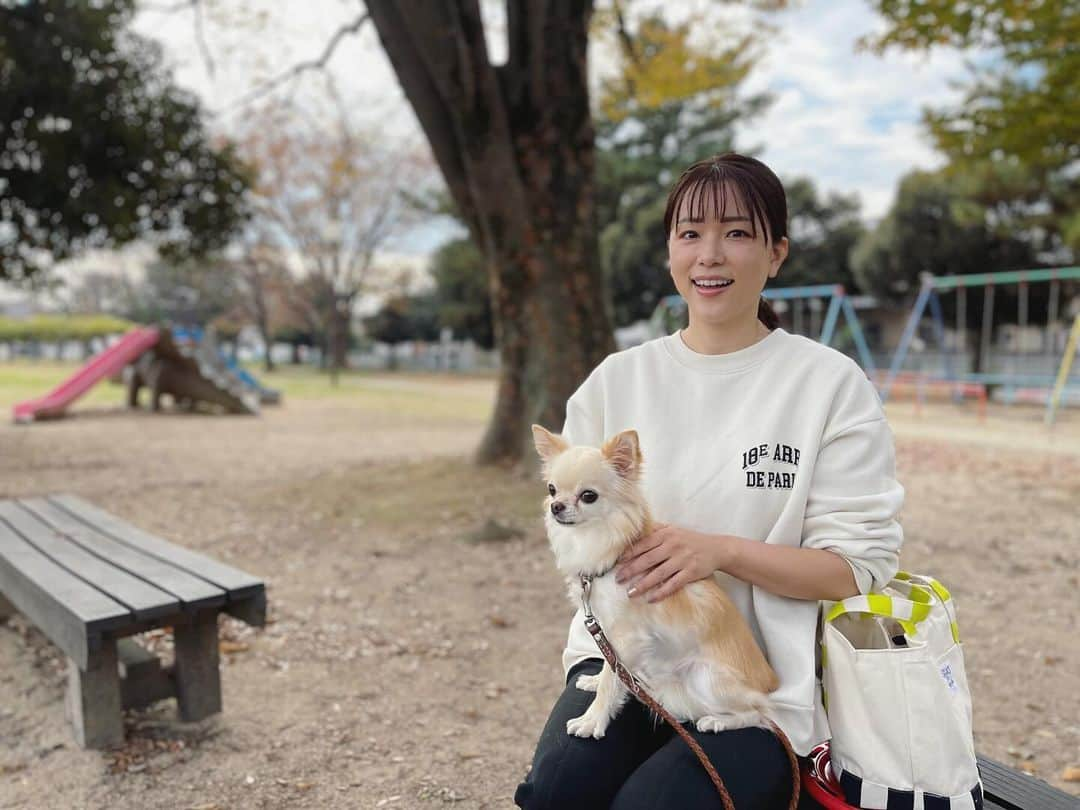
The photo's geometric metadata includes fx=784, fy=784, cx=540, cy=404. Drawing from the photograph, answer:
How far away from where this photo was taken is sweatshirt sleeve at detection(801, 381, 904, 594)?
1.53 meters

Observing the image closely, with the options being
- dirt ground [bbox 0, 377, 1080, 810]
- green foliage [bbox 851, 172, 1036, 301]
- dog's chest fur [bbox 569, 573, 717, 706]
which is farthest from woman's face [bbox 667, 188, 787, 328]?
green foliage [bbox 851, 172, 1036, 301]

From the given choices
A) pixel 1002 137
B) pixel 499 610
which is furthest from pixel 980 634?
pixel 1002 137

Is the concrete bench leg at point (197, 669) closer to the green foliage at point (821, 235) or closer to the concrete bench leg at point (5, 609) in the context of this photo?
the concrete bench leg at point (5, 609)

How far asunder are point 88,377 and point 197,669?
1341 cm

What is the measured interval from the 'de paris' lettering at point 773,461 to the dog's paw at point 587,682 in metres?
0.60

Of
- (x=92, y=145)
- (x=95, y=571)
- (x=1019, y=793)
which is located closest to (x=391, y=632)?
(x=95, y=571)

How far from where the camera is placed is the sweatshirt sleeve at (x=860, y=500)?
5.01 ft

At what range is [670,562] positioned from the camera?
5.02 feet

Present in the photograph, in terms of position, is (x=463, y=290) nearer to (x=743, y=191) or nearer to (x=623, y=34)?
(x=623, y=34)

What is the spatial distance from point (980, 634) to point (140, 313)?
59830 mm

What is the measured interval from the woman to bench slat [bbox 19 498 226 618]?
5.16ft

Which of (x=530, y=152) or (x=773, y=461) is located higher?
(x=530, y=152)

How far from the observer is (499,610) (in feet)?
14.7

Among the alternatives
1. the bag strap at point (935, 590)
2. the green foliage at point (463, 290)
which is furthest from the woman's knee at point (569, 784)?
the green foliage at point (463, 290)
